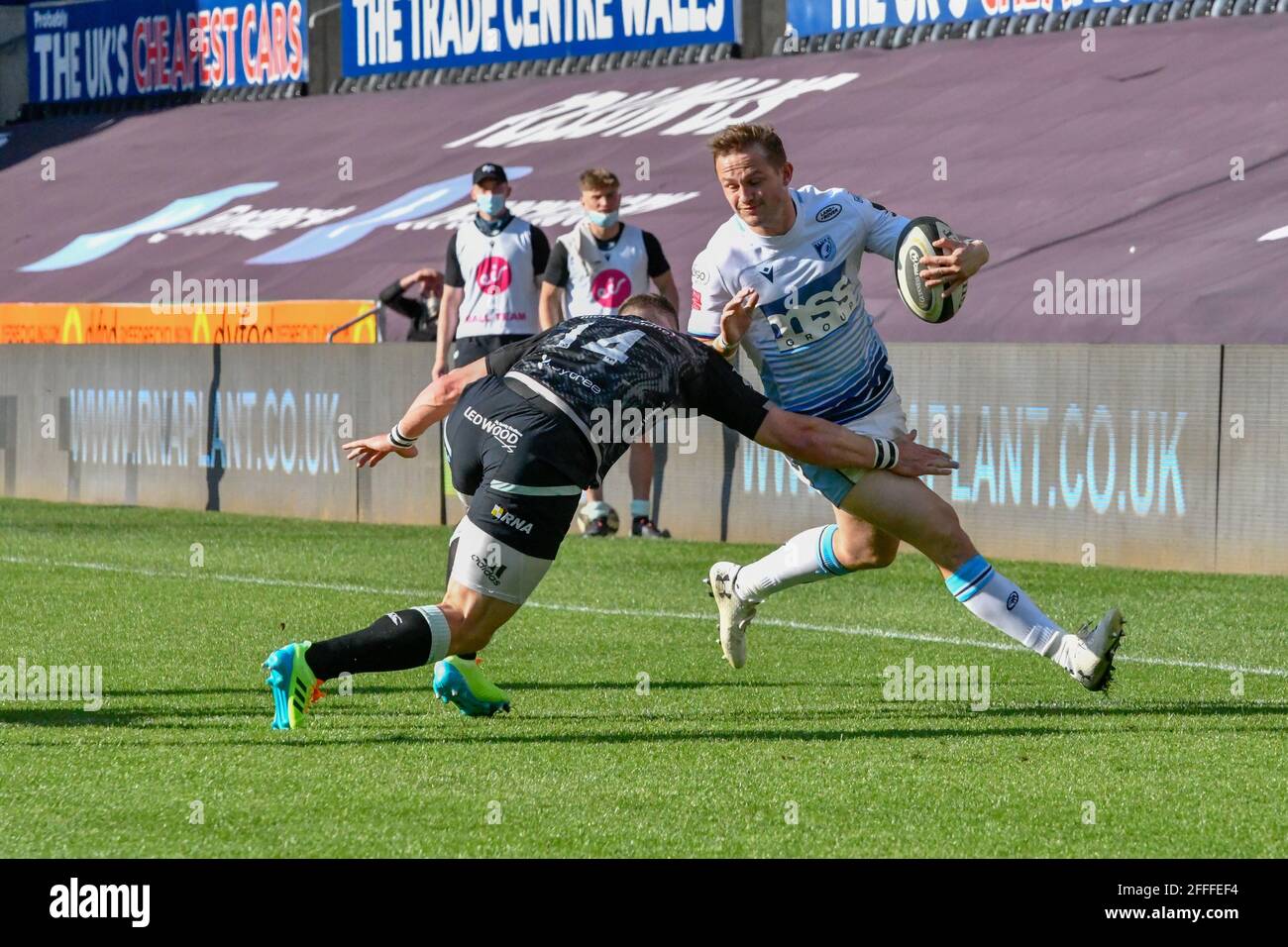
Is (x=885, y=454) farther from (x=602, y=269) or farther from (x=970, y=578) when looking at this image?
(x=602, y=269)

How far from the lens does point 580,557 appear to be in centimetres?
1455

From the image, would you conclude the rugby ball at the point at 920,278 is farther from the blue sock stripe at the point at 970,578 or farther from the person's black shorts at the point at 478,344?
the person's black shorts at the point at 478,344

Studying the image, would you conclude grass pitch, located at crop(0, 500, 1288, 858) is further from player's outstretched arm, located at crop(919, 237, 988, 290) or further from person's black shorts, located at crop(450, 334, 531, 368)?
person's black shorts, located at crop(450, 334, 531, 368)

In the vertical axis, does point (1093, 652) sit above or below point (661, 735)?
above

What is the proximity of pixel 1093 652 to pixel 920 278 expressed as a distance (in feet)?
4.83

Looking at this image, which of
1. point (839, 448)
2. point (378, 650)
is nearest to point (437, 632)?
point (378, 650)

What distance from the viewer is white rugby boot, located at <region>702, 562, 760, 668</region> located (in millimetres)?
9445

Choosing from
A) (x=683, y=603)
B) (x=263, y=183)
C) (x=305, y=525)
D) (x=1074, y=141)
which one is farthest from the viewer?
(x=263, y=183)

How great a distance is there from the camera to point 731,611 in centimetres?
945

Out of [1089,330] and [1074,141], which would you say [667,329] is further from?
[1074,141]

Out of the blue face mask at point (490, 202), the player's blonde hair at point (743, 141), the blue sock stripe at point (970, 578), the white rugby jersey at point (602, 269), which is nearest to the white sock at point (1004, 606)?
the blue sock stripe at point (970, 578)

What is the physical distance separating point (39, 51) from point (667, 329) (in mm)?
Result: 32569

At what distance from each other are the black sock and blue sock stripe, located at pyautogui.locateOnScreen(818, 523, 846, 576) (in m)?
2.12
